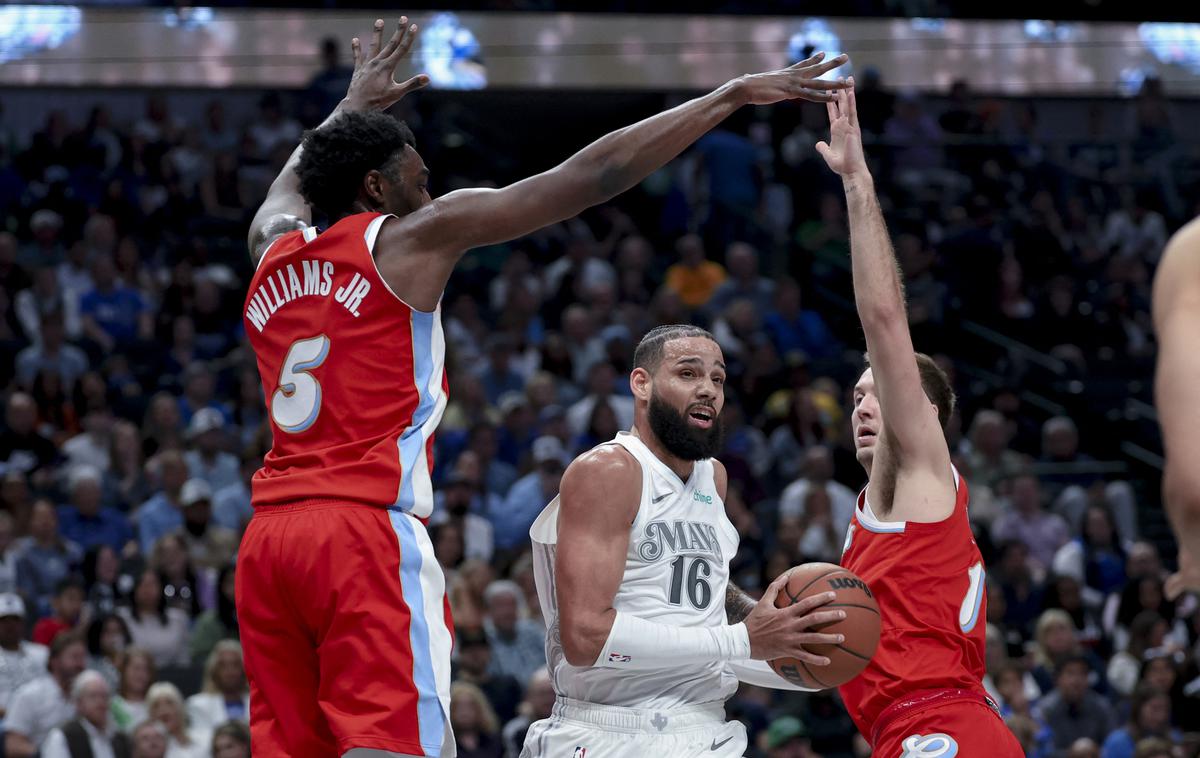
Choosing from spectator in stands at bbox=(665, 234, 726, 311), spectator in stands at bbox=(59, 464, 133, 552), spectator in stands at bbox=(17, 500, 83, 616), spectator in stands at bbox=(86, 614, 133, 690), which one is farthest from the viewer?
spectator in stands at bbox=(665, 234, 726, 311)

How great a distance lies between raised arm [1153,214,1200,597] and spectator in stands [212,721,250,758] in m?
7.77

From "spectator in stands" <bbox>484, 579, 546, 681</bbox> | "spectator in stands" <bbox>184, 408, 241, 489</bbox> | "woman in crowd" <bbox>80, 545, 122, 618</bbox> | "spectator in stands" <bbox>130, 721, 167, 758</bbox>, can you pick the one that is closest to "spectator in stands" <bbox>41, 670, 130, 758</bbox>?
"spectator in stands" <bbox>130, 721, 167, 758</bbox>

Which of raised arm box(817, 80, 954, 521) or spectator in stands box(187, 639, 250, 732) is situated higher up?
raised arm box(817, 80, 954, 521)

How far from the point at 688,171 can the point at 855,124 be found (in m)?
13.8

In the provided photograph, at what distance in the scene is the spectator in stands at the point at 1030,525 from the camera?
43.5 feet

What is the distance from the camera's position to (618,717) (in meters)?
5.05

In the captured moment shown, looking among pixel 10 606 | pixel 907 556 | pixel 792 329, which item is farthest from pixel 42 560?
pixel 907 556

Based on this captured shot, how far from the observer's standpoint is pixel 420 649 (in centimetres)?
435

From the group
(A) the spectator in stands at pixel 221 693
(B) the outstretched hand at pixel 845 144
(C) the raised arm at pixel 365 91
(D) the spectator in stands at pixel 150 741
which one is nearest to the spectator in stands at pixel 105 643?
(A) the spectator in stands at pixel 221 693

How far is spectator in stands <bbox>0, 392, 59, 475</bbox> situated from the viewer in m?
12.7

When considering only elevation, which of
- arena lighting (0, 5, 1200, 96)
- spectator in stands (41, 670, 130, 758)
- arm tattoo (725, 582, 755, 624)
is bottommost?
spectator in stands (41, 670, 130, 758)

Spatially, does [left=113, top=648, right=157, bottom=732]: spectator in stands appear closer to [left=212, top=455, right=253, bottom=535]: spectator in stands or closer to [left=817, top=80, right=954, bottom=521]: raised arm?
[left=212, top=455, right=253, bottom=535]: spectator in stands

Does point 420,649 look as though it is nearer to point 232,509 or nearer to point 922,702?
point 922,702

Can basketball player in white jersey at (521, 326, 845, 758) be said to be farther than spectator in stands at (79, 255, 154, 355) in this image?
No
